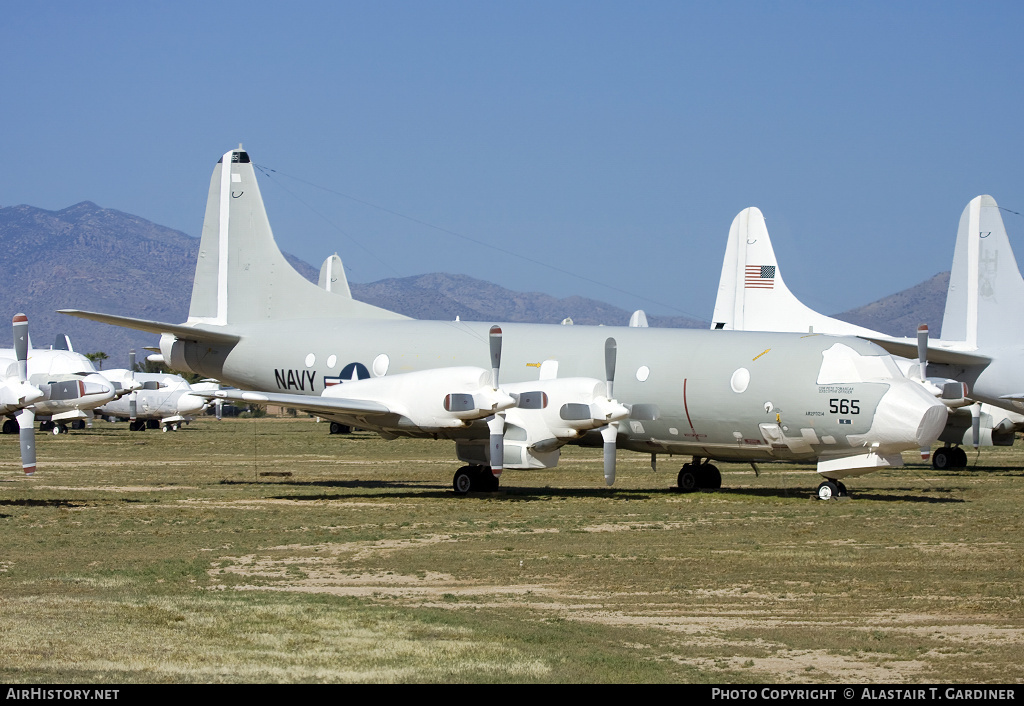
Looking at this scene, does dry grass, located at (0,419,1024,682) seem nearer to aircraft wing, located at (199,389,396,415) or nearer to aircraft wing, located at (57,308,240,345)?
aircraft wing, located at (199,389,396,415)

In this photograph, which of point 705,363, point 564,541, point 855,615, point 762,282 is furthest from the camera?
point 762,282

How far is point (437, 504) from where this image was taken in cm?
2397

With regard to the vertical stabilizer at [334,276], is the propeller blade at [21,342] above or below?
below

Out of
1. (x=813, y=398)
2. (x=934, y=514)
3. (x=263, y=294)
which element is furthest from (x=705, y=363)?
(x=263, y=294)

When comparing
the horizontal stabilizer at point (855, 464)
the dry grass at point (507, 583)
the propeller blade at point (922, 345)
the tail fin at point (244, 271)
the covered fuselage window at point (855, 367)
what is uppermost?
the tail fin at point (244, 271)

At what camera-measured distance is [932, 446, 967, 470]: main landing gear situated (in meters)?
38.3

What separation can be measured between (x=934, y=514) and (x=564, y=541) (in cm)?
803

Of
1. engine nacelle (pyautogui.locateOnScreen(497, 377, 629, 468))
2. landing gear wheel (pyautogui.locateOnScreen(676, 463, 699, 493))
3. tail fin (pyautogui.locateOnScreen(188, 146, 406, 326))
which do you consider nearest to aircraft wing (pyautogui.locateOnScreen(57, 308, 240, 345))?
tail fin (pyautogui.locateOnScreen(188, 146, 406, 326))

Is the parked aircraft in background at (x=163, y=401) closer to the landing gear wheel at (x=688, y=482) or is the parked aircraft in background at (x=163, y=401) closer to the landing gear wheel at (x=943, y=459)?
the landing gear wheel at (x=943, y=459)

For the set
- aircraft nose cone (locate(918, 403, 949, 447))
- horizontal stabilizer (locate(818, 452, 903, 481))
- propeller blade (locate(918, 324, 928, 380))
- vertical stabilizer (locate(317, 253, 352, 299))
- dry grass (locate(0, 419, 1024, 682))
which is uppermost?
vertical stabilizer (locate(317, 253, 352, 299))

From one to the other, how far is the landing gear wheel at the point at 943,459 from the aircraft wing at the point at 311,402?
2126cm

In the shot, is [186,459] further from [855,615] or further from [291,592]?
[855,615]

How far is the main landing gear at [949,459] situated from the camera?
38.3 m

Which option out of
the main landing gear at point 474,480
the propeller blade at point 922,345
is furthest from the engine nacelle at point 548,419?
the propeller blade at point 922,345
